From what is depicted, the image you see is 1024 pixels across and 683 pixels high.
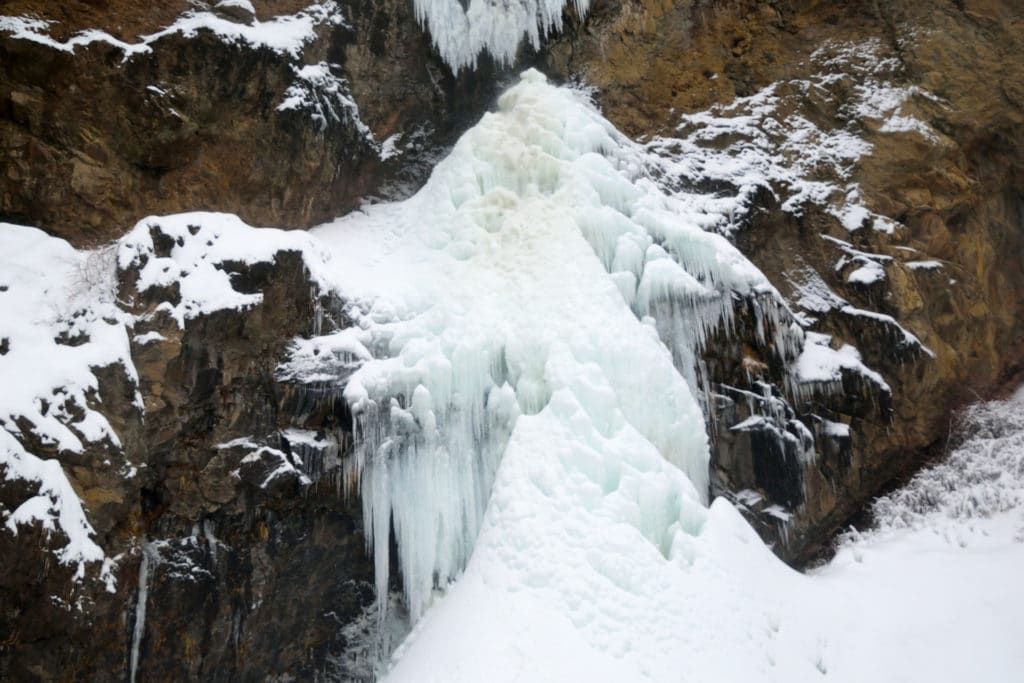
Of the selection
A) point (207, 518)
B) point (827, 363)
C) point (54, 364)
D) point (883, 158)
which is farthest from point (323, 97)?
point (883, 158)

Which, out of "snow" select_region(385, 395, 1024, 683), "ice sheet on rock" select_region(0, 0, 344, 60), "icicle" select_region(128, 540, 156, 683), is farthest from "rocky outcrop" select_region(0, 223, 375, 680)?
"ice sheet on rock" select_region(0, 0, 344, 60)

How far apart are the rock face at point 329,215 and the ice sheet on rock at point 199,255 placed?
11cm

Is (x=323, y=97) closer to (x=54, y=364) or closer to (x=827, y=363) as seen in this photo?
(x=54, y=364)

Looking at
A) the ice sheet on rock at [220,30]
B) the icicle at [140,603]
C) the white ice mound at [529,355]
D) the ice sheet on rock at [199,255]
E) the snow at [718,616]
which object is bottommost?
the snow at [718,616]

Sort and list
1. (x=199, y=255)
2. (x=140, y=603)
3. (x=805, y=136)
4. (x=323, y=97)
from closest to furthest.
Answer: (x=140, y=603), (x=199, y=255), (x=323, y=97), (x=805, y=136)

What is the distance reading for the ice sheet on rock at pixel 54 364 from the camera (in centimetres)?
618

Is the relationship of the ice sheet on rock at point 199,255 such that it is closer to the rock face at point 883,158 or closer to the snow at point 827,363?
the rock face at point 883,158

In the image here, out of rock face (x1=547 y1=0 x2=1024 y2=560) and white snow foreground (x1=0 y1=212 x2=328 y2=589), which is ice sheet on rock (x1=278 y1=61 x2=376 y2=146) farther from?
rock face (x1=547 y1=0 x2=1024 y2=560)

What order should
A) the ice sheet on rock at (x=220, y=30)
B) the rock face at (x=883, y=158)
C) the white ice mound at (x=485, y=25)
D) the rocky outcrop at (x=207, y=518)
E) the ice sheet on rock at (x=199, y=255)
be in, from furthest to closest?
the white ice mound at (x=485, y=25) → the rock face at (x=883, y=158) → the ice sheet on rock at (x=220, y=30) → the ice sheet on rock at (x=199, y=255) → the rocky outcrop at (x=207, y=518)

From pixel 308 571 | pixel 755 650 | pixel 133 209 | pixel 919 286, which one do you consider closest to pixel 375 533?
pixel 308 571

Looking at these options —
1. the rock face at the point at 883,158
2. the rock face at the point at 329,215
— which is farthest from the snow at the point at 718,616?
the rock face at the point at 883,158

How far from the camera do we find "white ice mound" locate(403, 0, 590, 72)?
35.9 ft

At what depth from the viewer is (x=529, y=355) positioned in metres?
8.19

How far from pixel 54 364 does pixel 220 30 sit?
15.7 feet
